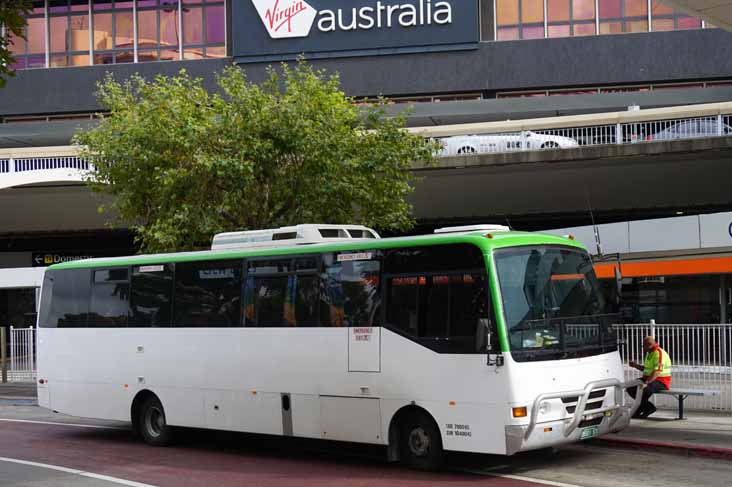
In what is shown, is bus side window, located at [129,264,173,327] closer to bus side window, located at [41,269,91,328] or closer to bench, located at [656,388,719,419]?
bus side window, located at [41,269,91,328]

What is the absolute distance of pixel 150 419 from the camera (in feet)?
56.2

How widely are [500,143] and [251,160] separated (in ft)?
39.2

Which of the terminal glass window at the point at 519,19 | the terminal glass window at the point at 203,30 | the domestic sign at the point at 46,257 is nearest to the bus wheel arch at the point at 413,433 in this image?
the terminal glass window at the point at 519,19

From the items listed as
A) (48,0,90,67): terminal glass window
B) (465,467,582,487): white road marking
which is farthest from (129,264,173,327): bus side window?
(48,0,90,67): terminal glass window

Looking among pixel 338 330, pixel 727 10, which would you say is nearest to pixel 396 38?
pixel 727 10

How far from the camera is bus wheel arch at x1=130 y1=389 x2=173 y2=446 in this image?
55.0ft

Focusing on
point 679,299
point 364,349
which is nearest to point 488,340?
point 364,349

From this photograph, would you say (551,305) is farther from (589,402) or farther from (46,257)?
(46,257)

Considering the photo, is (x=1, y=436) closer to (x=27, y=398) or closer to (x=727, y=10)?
(x=27, y=398)

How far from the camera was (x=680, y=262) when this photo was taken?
2598 cm

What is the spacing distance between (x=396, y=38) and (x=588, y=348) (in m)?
34.8

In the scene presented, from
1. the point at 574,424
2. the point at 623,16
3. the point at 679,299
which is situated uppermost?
the point at 623,16

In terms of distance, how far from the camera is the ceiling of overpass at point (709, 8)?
16.6 m

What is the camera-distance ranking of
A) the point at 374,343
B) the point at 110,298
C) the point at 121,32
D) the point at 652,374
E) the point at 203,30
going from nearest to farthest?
the point at 374,343 → the point at 652,374 → the point at 110,298 → the point at 203,30 → the point at 121,32
